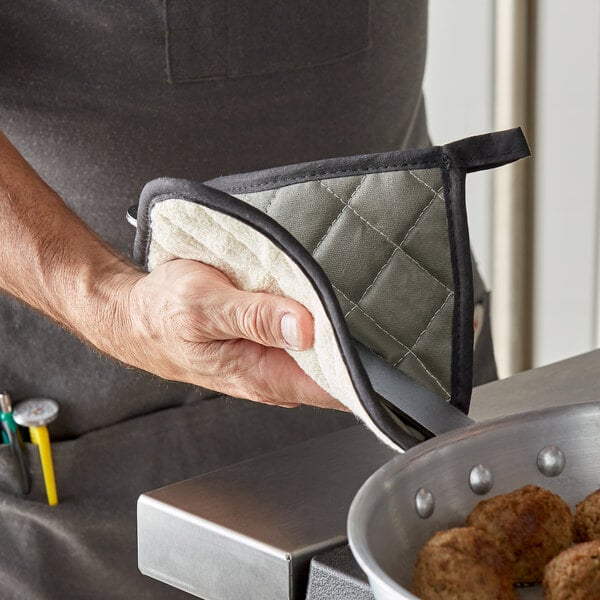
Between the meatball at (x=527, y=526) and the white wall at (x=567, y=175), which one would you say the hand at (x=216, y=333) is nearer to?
the meatball at (x=527, y=526)

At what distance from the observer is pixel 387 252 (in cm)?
63

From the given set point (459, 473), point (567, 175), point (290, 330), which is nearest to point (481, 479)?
point (459, 473)

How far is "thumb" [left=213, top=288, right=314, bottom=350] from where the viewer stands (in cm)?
58

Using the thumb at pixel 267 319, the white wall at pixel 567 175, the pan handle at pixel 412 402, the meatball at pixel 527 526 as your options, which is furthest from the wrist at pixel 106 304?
the white wall at pixel 567 175

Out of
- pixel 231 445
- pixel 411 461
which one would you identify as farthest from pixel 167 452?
pixel 411 461

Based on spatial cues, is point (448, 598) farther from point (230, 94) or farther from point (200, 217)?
point (230, 94)

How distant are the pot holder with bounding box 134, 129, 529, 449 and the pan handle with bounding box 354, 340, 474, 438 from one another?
0.03 meters

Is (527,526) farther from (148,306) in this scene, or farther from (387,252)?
(148,306)

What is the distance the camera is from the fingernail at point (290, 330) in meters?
0.58

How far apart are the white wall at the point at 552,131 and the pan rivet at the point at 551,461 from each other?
1311mm

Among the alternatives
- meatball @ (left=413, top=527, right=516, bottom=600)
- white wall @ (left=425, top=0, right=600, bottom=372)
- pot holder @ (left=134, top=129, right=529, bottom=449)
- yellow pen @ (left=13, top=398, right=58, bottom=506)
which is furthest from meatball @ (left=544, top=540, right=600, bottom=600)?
white wall @ (left=425, top=0, right=600, bottom=372)

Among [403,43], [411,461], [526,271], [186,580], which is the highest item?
[403,43]

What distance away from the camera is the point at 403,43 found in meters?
1.11

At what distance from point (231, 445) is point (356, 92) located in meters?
0.35
